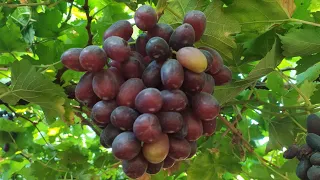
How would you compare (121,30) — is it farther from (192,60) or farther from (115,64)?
(192,60)

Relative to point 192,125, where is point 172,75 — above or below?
above

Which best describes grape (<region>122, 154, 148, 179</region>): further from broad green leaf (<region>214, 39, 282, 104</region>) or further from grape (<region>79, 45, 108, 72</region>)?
broad green leaf (<region>214, 39, 282, 104</region>)

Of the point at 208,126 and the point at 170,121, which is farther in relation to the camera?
the point at 208,126

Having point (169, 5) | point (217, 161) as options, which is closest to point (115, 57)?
point (169, 5)

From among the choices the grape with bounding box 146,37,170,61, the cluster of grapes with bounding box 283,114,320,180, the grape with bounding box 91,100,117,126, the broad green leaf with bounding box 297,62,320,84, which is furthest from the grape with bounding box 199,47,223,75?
the broad green leaf with bounding box 297,62,320,84

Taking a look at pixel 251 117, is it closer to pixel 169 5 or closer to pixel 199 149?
pixel 199 149

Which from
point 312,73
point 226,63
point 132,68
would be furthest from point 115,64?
point 312,73

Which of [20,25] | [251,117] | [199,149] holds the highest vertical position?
[20,25]
